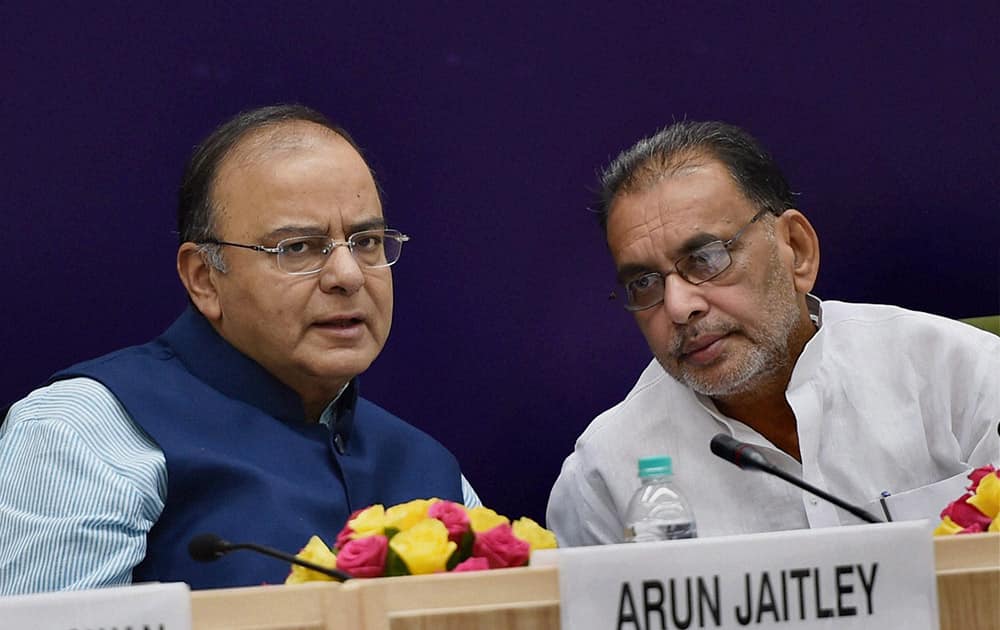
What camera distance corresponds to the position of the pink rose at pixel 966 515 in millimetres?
1354

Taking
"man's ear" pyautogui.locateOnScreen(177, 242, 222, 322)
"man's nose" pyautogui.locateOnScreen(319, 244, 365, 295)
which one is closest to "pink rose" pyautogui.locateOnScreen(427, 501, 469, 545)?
"man's nose" pyautogui.locateOnScreen(319, 244, 365, 295)

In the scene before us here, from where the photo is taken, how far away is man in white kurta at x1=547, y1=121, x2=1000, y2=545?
227 centimetres

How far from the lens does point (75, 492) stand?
1.78 metres

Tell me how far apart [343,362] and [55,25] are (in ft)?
2.92

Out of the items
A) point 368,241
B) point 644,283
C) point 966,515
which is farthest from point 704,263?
point 966,515

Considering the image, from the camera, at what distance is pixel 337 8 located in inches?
102

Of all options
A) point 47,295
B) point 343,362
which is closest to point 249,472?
point 343,362

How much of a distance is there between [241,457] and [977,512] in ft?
3.34

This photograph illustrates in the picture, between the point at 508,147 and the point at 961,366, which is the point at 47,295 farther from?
the point at 961,366

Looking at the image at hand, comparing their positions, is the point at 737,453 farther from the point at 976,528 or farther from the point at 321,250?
the point at 321,250

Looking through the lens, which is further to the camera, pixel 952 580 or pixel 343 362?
pixel 343 362

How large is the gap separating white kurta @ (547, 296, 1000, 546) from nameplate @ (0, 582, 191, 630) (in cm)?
132

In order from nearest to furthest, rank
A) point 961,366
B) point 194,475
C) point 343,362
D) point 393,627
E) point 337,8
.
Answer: point 393,627 < point 194,475 < point 343,362 < point 961,366 < point 337,8

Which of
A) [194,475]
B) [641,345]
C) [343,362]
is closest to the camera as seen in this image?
[194,475]
